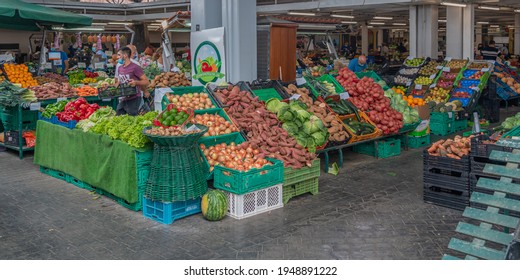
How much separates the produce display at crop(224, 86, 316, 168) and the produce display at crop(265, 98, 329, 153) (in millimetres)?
152

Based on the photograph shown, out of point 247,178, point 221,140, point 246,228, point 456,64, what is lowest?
point 246,228

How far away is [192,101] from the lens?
7.57m

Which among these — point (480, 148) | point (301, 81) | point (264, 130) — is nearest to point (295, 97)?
point (301, 81)

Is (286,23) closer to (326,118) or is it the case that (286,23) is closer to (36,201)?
(326,118)

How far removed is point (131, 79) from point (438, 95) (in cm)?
703

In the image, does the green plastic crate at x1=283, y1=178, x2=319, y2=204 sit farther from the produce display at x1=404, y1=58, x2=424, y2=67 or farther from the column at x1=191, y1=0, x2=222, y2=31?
the produce display at x1=404, y1=58, x2=424, y2=67

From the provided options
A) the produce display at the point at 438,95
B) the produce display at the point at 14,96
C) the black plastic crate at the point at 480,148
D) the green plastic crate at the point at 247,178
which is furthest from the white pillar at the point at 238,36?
the produce display at the point at 438,95

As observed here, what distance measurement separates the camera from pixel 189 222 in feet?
20.4

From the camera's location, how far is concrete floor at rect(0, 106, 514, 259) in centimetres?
532

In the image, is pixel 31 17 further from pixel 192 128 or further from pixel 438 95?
pixel 438 95

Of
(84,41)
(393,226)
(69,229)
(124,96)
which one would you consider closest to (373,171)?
(393,226)

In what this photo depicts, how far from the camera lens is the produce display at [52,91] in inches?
391

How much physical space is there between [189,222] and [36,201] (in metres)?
2.22

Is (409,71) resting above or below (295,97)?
above
